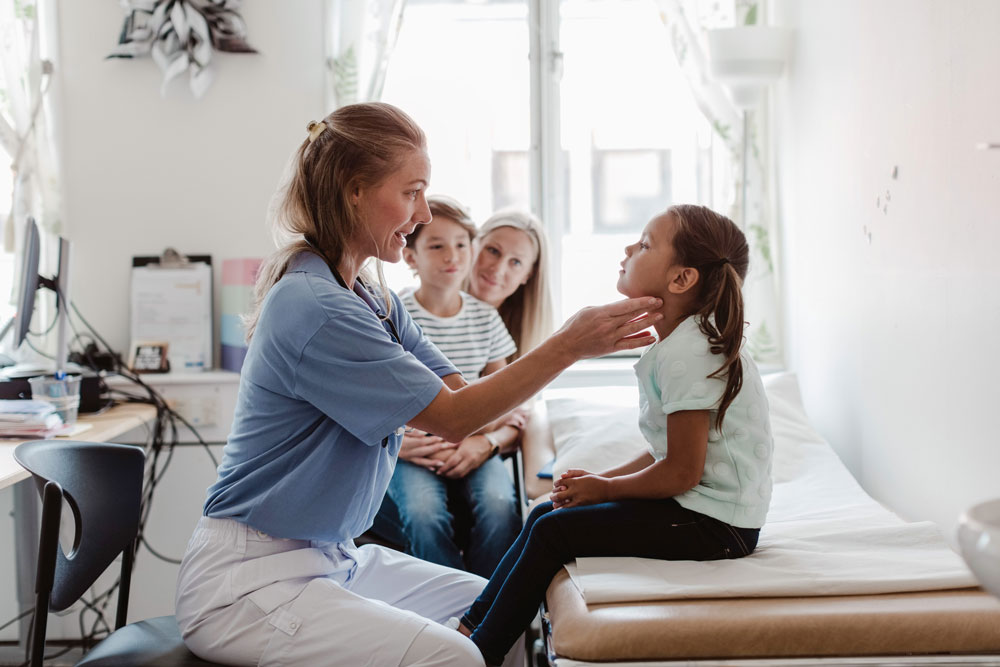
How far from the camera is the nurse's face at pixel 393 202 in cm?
144

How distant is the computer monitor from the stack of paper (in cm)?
22

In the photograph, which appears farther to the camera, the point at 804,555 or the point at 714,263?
the point at 714,263

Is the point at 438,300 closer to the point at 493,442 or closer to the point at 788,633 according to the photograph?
the point at 493,442

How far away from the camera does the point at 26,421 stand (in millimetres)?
2090

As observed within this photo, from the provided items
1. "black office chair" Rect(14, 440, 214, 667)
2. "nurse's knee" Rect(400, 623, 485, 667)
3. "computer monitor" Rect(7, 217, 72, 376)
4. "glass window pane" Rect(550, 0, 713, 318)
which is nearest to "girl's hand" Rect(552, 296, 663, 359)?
"nurse's knee" Rect(400, 623, 485, 667)

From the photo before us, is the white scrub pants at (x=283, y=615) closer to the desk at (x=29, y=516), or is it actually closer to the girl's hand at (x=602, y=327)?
the girl's hand at (x=602, y=327)

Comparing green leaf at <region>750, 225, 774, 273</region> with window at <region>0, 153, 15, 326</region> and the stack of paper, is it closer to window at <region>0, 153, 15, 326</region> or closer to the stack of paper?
the stack of paper

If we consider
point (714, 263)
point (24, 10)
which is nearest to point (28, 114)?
point (24, 10)

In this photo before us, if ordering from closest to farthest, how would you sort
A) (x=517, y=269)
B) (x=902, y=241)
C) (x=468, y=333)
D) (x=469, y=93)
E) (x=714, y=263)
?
(x=714, y=263) < (x=902, y=241) < (x=468, y=333) < (x=517, y=269) < (x=469, y=93)

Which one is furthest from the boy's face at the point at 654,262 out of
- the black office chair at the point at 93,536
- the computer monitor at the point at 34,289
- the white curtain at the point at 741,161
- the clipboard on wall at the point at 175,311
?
the clipboard on wall at the point at 175,311

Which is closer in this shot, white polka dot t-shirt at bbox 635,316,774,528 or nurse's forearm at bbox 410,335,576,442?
nurse's forearm at bbox 410,335,576,442

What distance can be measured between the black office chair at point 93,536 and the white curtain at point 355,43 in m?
1.53

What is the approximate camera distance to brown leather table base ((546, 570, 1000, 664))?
3.99 feet

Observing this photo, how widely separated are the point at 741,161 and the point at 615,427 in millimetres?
1091
